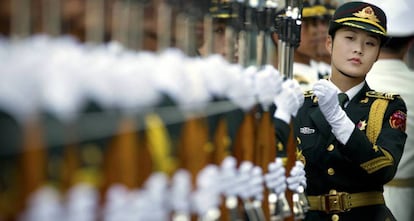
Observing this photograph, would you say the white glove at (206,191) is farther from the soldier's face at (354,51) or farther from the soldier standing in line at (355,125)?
the soldier's face at (354,51)

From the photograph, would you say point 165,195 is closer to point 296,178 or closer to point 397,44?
point 296,178

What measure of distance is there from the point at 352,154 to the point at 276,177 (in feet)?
2.12

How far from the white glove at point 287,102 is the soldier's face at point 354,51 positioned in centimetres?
63

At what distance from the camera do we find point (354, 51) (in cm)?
338

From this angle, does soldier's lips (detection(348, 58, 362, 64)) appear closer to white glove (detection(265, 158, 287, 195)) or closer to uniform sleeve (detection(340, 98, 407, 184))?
uniform sleeve (detection(340, 98, 407, 184))

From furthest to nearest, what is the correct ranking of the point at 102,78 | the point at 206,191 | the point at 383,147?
the point at 383,147 → the point at 206,191 → the point at 102,78

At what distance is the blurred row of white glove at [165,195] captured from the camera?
1.70 m

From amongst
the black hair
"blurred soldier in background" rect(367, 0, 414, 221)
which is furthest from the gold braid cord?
the black hair

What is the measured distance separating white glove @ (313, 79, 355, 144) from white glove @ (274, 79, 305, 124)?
Answer: 34 cm

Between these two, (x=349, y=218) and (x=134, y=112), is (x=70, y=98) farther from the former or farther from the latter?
(x=349, y=218)

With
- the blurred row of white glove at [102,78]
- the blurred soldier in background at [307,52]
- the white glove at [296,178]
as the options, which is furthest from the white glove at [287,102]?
the blurred soldier in background at [307,52]

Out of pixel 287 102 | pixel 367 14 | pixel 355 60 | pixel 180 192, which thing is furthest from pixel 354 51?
pixel 180 192

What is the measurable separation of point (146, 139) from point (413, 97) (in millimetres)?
2449

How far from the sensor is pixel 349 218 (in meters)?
3.42
